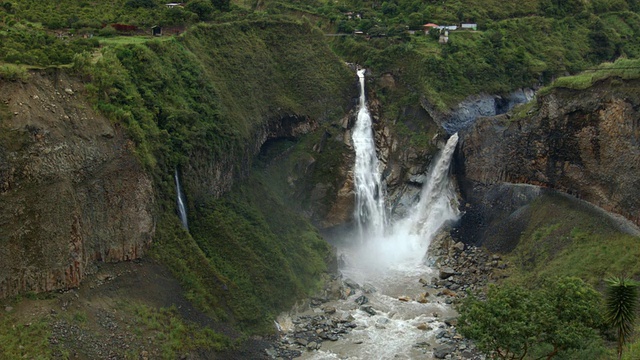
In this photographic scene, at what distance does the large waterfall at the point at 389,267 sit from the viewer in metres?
39.5

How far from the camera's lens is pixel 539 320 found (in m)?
29.4

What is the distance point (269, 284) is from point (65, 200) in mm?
14438

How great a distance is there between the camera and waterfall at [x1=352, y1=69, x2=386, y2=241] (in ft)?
183

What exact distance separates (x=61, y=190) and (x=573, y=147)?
34.6 metres

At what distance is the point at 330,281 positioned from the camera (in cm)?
4688

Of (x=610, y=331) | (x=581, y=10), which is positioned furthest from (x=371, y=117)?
(x=581, y=10)

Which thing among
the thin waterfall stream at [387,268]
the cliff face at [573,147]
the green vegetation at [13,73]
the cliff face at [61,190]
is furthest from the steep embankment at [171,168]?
the cliff face at [573,147]

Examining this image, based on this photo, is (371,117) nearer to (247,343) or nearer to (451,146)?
(451,146)

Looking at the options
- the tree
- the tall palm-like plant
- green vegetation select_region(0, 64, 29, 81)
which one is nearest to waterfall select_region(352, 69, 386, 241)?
the tree

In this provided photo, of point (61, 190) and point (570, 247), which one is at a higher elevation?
point (61, 190)

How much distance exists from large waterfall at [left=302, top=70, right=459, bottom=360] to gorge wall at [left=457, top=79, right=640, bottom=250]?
2.64 meters

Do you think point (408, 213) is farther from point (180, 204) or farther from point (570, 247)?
point (180, 204)

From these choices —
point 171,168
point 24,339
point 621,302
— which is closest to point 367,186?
point 171,168

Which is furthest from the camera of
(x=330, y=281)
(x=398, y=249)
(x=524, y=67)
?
(x=524, y=67)
